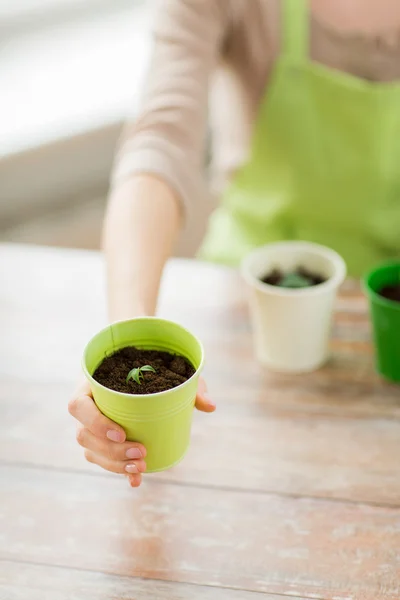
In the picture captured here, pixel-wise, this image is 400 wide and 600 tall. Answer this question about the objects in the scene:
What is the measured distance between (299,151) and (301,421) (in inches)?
21.7

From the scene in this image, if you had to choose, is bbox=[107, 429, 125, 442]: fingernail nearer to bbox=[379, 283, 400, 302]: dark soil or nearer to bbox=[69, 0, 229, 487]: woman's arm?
bbox=[69, 0, 229, 487]: woman's arm

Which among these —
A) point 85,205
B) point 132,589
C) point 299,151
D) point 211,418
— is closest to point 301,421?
point 211,418

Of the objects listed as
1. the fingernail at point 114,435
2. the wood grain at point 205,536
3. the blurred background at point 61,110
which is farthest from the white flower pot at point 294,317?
the blurred background at point 61,110

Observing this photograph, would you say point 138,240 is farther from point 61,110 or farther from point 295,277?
point 61,110

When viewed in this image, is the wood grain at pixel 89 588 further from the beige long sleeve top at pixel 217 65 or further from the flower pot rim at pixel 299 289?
the beige long sleeve top at pixel 217 65

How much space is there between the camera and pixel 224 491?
795 millimetres

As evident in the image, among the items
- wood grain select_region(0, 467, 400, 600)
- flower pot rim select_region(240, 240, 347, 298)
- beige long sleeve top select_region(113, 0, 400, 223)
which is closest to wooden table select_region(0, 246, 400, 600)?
wood grain select_region(0, 467, 400, 600)

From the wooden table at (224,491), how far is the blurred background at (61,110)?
38.8 inches

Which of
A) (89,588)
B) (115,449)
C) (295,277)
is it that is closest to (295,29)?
(295,277)

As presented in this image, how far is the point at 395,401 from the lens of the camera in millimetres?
916

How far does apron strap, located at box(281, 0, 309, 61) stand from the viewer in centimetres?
A: 119

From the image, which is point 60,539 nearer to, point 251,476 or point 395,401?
point 251,476

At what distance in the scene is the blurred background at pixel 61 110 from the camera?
6.47ft

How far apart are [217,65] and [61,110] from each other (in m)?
0.87
